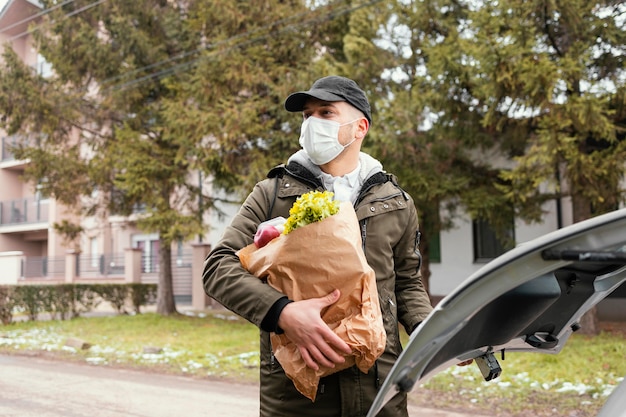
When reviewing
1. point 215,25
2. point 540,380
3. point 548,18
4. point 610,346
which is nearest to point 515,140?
point 548,18

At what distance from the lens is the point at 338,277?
1.95m

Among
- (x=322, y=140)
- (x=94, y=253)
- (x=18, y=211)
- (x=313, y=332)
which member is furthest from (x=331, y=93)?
(x=18, y=211)

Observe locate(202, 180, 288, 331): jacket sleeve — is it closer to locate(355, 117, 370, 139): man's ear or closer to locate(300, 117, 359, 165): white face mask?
locate(300, 117, 359, 165): white face mask

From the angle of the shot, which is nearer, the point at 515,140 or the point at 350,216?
the point at 350,216

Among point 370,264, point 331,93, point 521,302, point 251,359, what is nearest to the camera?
point 521,302

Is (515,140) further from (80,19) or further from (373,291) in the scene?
(80,19)

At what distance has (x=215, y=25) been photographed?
45.4ft

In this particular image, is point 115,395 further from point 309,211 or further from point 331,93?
point 309,211

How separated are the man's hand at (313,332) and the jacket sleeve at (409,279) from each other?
23.2 inches

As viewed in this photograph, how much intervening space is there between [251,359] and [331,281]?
7573 mm

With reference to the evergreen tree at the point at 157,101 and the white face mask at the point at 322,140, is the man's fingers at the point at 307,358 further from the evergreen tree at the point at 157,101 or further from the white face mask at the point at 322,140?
the evergreen tree at the point at 157,101

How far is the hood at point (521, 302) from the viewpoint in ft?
4.43

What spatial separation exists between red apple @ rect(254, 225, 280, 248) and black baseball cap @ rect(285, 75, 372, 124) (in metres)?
0.60

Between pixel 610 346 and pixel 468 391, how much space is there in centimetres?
331
